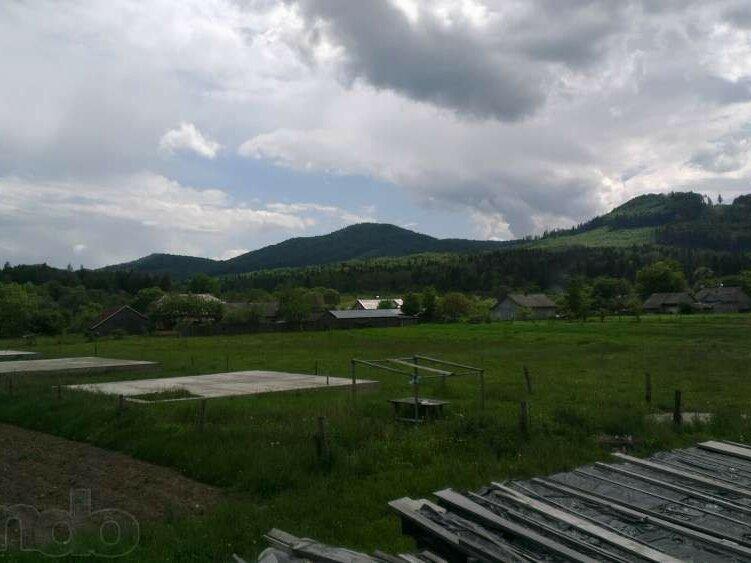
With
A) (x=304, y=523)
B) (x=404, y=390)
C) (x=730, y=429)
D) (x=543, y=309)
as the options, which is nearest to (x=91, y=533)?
(x=304, y=523)

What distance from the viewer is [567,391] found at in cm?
2247

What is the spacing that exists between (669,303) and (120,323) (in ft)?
294

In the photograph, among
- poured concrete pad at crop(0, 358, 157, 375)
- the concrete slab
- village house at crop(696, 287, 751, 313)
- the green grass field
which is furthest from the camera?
village house at crop(696, 287, 751, 313)

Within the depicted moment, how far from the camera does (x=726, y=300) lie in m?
119

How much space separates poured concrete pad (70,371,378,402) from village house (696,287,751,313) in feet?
351

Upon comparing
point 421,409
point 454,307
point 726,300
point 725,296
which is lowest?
point 726,300

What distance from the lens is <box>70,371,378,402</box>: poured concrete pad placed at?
76.6 feet

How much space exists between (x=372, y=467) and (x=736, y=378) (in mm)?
20268

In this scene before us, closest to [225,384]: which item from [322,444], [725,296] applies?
[322,444]

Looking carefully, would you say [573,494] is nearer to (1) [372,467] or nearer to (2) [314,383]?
(1) [372,467]

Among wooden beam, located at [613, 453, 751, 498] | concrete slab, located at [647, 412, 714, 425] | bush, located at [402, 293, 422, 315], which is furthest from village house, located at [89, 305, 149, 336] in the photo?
wooden beam, located at [613, 453, 751, 498]

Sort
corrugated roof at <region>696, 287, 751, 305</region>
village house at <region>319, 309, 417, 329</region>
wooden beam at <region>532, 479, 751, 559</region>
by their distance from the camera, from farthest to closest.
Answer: corrugated roof at <region>696, 287, 751, 305</region> → village house at <region>319, 309, 417, 329</region> → wooden beam at <region>532, 479, 751, 559</region>

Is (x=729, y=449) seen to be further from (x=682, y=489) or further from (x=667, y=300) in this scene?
(x=667, y=300)

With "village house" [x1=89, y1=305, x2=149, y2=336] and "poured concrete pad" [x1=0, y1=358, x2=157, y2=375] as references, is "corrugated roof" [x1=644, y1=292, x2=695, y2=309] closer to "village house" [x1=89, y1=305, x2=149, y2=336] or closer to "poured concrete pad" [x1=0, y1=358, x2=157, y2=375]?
"village house" [x1=89, y1=305, x2=149, y2=336]
